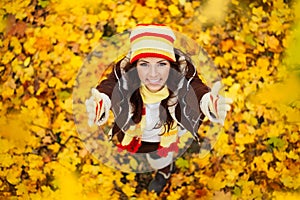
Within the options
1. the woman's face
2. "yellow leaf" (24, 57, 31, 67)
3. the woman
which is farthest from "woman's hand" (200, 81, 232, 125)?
"yellow leaf" (24, 57, 31, 67)

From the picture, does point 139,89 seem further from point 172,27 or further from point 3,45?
point 3,45

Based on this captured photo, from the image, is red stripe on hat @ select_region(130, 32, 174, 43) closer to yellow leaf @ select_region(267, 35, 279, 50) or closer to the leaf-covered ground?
the leaf-covered ground

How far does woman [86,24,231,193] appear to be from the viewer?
7.91 feet

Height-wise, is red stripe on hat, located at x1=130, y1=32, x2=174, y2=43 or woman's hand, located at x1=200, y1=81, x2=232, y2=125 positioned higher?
red stripe on hat, located at x1=130, y1=32, x2=174, y2=43

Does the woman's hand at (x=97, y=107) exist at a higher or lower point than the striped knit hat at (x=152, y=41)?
lower

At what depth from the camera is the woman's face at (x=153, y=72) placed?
7.91 ft

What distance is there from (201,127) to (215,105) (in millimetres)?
98

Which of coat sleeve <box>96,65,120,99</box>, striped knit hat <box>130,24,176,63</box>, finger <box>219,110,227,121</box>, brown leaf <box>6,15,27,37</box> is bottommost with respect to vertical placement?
finger <box>219,110,227,121</box>

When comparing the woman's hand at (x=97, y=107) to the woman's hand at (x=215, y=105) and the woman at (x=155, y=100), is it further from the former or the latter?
the woman's hand at (x=215, y=105)

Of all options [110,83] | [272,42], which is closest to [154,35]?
[110,83]

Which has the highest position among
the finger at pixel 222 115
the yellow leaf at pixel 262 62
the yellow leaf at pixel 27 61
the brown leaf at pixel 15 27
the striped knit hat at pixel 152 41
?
the brown leaf at pixel 15 27

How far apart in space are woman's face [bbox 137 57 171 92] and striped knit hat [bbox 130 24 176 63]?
0.02m

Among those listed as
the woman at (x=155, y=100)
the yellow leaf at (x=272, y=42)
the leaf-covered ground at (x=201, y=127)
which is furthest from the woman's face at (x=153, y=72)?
the yellow leaf at (x=272, y=42)

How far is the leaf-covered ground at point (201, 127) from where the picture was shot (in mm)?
2414
